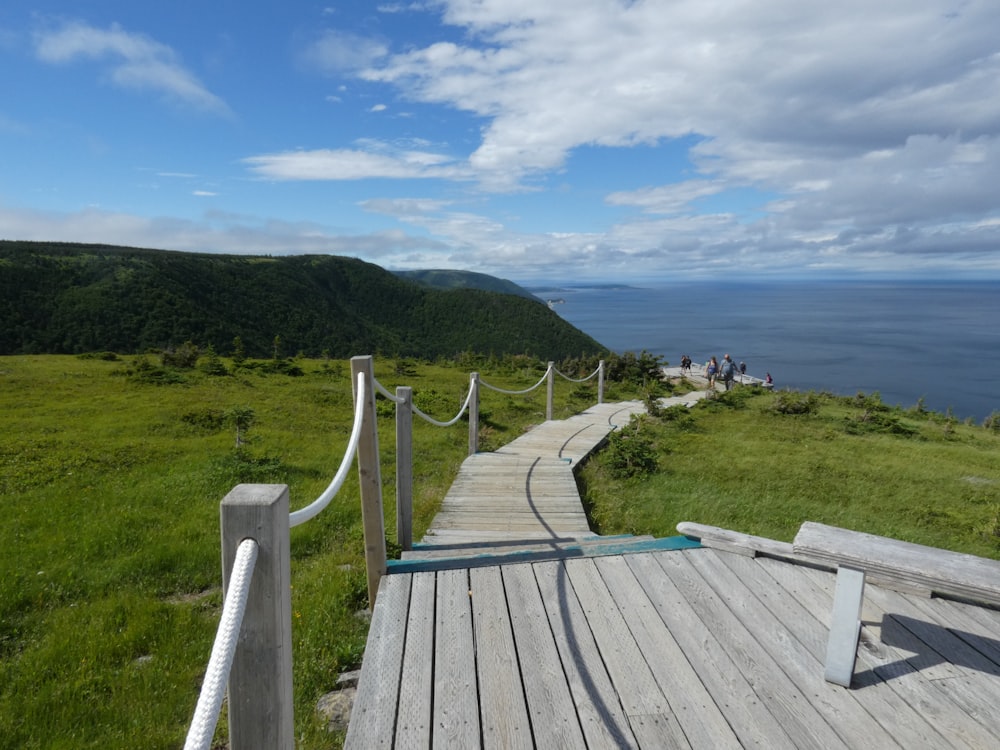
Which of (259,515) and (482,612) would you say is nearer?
(259,515)

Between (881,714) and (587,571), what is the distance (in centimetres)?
167

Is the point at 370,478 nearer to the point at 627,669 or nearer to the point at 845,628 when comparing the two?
the point at 627,669

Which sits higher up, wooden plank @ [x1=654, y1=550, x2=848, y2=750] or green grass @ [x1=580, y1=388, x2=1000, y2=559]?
wooden plank @ [x1=654, y1=550, x2=848, y2=750]

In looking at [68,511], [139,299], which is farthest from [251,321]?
[68,511]

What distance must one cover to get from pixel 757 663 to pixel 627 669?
0.65 m

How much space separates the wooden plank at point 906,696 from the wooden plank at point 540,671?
1.36m

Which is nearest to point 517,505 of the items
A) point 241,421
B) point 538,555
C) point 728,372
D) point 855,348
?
point 538,555

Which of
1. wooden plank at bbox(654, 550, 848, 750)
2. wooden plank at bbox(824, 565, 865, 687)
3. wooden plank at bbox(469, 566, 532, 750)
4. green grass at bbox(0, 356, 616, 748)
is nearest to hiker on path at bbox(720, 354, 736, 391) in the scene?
green grass at bbox(0, 356, 616, 748)

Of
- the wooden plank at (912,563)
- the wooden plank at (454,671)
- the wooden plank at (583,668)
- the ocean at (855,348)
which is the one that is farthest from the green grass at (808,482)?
the ocean at (855,348)

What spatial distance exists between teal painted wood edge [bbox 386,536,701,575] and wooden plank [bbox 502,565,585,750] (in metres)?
0.25

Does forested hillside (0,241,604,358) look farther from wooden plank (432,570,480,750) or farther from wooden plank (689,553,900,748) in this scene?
wooden plank (689,553,900,748)

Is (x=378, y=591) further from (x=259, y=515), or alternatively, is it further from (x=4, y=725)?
(x=259, y=515)

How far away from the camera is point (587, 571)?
369cm

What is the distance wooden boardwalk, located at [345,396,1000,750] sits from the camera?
2.33 meters
